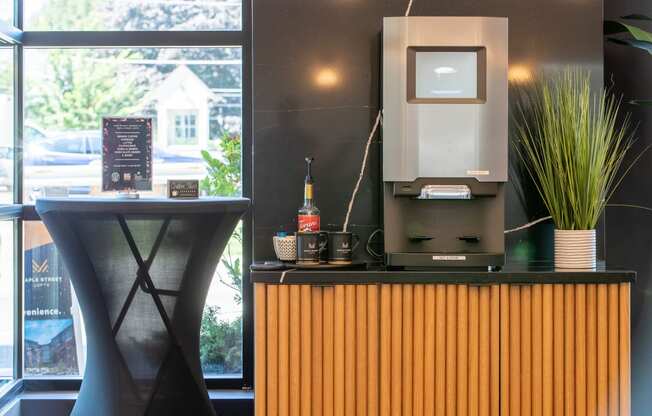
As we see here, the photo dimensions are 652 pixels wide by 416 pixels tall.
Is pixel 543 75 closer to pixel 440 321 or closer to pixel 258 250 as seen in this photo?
pixel 440 321

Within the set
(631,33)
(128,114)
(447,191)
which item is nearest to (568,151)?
(447,191)

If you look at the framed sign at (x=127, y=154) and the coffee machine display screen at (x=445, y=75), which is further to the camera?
the coffee machine display screen at (x=445, y=75)

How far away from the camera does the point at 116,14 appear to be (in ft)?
9.57

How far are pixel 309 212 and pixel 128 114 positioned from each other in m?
1.05

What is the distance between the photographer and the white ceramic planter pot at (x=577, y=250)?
2.34m

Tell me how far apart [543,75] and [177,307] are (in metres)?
1.60

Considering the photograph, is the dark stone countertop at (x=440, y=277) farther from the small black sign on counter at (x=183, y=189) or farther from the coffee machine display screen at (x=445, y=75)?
the coffee machine display screen at (x=445, y=75)

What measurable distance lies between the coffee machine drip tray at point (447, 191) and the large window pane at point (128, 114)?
95 centimetres

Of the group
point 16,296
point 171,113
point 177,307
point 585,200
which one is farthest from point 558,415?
point 16,296

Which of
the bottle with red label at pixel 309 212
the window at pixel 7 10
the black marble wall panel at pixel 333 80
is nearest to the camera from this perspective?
the bottle with red label at pixel 309 212

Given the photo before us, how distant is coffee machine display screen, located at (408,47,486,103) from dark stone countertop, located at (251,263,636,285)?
565 millimetres

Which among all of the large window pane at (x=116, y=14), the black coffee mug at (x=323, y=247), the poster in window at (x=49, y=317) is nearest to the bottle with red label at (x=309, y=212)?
the black coffee mug at (x=323, y=247)

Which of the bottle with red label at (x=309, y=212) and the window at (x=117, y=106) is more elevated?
the window at (x=117, y=106)

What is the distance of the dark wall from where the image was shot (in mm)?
2826
